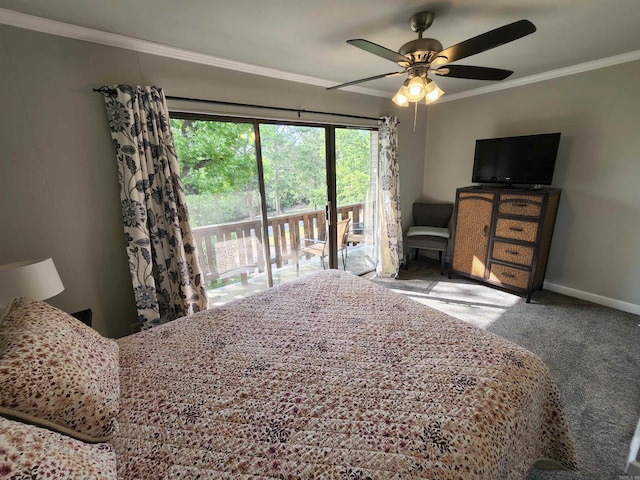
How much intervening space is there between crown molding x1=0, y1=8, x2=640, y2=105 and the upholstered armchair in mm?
1553

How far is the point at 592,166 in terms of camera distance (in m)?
2.79

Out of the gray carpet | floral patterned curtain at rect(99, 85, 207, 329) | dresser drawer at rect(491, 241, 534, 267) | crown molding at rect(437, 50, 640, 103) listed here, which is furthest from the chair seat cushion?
floral patterned curtain at rect(99, 85, 207, 329)

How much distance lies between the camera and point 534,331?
2.51 meters

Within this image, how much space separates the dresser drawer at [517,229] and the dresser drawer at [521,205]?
0.29 ft

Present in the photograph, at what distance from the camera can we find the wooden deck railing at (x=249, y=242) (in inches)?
104

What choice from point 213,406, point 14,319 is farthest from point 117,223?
point 213,406

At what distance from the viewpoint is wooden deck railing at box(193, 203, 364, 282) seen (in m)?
2.63

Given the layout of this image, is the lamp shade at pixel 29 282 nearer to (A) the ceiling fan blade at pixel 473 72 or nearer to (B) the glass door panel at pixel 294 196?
(B) the glass door panel at pixel 294 196

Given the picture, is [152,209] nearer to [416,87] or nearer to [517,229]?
[416,87]

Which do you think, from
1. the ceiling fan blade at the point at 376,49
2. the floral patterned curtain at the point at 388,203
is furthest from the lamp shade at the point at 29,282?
the floral patterned curtain at the point at 388,203

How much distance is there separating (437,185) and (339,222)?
1.78m

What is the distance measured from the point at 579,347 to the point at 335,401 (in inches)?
96.8

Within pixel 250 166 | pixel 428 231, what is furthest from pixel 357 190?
pixel 250 166

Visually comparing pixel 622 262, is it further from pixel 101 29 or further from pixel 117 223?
pixel 101 29
